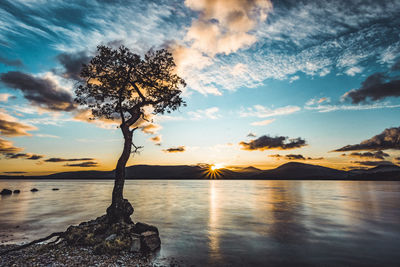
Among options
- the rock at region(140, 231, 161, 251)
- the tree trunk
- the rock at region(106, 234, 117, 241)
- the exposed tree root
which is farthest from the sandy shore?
the tree trunk

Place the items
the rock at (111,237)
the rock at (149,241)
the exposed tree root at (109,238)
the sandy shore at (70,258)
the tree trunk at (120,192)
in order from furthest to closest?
the tree trunk at (120,192)
the rock at (149,241)
the rock at (111,237)
the exposed tree root at (109,238)
the sandy shore at (70,258)

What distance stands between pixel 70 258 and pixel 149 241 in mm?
4361

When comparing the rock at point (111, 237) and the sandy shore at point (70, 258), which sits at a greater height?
the rock at point (111, 237)

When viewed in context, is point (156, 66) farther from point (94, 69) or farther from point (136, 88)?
point (94, 69)

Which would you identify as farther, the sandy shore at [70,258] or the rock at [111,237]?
the rock at [111,237]

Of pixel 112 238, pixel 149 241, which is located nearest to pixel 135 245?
pixel 149 241

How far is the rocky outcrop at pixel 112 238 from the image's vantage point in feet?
41.4

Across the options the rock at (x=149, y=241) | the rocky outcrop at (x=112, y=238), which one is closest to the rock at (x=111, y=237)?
the rocky outcrop at (x=112, y=238)

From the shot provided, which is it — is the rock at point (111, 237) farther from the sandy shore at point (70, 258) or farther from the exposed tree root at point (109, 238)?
the sandy shore at point (70, 258)

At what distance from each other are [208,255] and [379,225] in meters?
24.6

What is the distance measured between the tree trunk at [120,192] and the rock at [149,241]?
3718 mm

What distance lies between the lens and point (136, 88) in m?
18.8

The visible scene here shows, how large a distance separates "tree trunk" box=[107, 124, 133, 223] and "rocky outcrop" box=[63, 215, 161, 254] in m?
0.91

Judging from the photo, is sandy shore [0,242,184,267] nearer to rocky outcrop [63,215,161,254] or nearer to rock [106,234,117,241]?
rocky outcrop [63,215,161,254]
